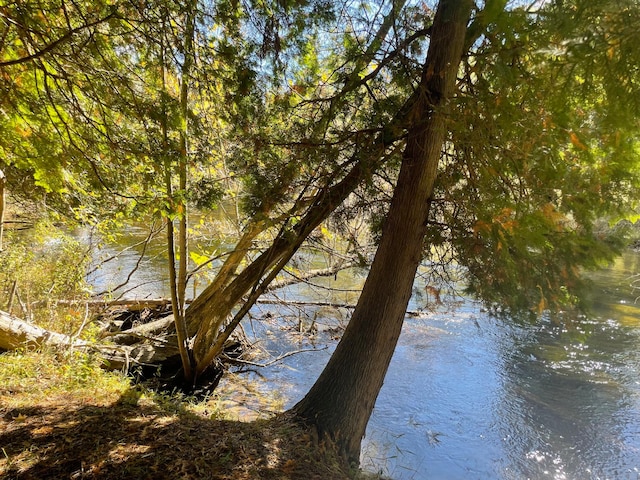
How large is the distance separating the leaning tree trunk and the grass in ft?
1.03

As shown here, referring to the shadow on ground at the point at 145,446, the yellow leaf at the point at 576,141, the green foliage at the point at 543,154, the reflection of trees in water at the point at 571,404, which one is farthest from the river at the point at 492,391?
the shadow on ground at the point at 145,446

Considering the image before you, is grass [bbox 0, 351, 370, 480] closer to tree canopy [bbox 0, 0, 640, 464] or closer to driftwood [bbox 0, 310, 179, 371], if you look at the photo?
driftwood [bbox 0, 310, 179, 371]

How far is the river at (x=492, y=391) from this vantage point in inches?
200

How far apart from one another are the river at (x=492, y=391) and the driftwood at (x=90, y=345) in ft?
5.09

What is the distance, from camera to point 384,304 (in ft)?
11.9

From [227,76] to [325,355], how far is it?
5.31 meters

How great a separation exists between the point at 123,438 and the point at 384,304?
233 cm

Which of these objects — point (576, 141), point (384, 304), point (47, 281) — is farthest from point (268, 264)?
point (47, 281)

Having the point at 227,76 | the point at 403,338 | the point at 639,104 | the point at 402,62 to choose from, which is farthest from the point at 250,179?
the point at 403,338

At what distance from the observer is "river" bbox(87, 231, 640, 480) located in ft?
16.7

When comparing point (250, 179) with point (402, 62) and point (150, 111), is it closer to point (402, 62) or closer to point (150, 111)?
point (150, 111)

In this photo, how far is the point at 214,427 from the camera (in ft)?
11.3

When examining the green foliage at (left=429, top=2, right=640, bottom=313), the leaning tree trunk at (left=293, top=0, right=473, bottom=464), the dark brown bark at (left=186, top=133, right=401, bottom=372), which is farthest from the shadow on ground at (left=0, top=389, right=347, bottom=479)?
the green foliage at (left=429, top=2, right=640, bottom=313)

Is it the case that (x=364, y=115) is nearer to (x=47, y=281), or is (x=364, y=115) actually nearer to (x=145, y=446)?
(x=145, y=446)
